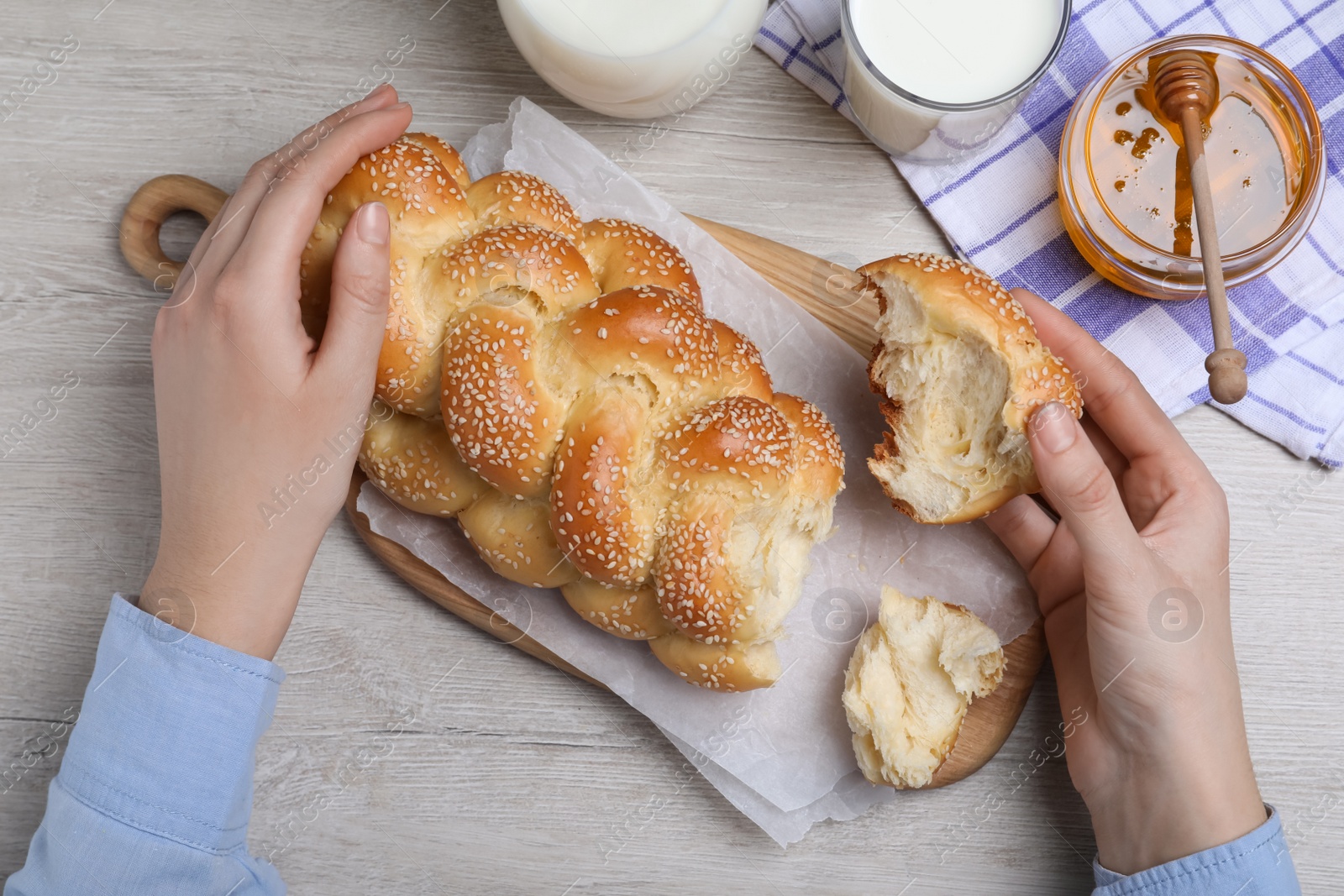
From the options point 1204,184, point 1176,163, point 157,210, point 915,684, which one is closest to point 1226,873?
point 915,684

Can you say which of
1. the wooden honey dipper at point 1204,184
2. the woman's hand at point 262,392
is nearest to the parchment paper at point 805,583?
the woman's hand at point 262,392

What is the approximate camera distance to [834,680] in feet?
6.32

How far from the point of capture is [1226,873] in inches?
66.6

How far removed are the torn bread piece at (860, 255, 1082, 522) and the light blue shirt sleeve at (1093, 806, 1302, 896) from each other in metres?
0.72

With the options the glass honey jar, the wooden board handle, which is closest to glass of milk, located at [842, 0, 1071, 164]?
the glass honey jar

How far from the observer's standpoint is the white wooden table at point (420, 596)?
6.46 feet

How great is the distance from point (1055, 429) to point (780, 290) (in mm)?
655

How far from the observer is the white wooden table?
197 cm

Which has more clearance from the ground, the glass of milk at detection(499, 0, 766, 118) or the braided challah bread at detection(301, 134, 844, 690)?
the glass of milk at detection(499, 0, 766, 118)

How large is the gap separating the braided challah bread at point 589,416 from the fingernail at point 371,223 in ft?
0.37

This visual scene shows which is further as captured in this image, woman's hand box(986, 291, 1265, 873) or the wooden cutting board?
the wooden cutting board

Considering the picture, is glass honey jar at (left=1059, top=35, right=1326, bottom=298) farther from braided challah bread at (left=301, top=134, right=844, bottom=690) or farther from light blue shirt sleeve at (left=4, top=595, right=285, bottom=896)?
light blue shirt sleeve at (left=4, top=595, right=285, bottom=896)

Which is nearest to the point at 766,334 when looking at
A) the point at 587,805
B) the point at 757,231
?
the point at 757,231

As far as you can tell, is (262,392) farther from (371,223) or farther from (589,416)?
(589,416)
